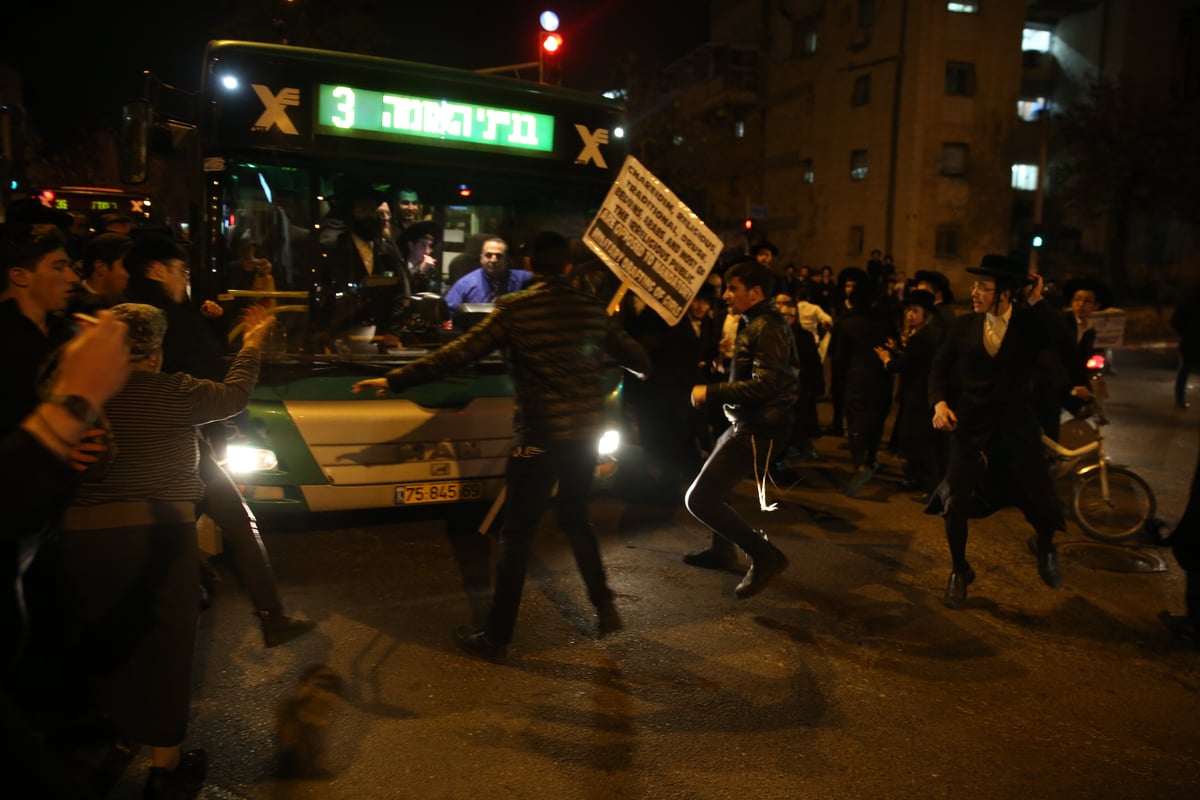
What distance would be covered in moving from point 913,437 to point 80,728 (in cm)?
619

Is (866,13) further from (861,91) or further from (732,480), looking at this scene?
(732,480)

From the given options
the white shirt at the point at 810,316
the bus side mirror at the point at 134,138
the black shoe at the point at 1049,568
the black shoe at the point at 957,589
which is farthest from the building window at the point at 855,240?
Answer: the bus side mirror at the point at 134,138

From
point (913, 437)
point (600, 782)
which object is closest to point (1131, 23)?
point (913, 437)

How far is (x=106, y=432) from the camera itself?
9.32 ft

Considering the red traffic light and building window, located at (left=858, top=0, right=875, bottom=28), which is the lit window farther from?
the red traffic light

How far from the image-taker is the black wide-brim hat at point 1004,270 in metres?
5.29

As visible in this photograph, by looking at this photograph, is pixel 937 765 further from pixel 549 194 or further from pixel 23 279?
pixel 549 194

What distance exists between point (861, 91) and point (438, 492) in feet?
107

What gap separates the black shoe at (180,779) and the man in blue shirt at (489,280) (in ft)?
12.8

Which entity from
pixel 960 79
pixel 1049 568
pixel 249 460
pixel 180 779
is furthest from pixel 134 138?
pixel 960 79

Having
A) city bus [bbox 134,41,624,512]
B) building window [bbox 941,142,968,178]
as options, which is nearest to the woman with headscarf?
city bus [bbox 134,41,624,512]

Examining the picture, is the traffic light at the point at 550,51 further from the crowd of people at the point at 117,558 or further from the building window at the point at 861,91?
the building window at the point at 861,91

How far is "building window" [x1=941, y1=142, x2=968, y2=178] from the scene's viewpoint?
109 feet

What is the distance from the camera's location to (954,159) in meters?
33.5
